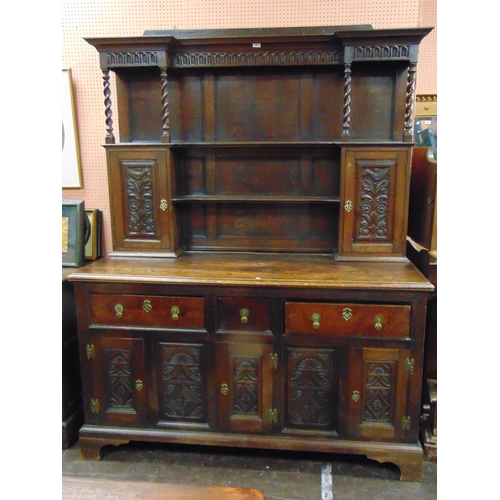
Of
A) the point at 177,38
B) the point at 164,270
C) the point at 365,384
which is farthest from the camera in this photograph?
the point at 177,38

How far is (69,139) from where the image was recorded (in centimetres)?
268

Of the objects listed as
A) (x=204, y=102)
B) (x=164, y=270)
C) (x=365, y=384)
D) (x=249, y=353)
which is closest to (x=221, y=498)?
(x=249, y=353)

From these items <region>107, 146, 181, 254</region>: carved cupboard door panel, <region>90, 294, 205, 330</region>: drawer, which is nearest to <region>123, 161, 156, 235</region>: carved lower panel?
<region>107, 146, 181, 254</region>: carved cupboard door panel

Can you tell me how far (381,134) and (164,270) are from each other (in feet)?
4.75

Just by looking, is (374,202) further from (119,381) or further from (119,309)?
(119,381)

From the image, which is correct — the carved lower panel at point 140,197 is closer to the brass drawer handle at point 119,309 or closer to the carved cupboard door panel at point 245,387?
the brass drawer handle at point 119,309

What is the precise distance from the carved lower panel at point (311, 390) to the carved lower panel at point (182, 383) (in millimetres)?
481

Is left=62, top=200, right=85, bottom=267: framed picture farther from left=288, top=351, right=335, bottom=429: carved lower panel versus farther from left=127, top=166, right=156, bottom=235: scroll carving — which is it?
left=288, top=351, right=335, bottom=429: carved lower panel

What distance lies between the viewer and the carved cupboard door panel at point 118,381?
7.13 feet

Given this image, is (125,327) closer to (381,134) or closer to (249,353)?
(249,353)

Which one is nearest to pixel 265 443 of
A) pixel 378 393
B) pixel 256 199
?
pixel 378 393

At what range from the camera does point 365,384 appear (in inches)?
81.1

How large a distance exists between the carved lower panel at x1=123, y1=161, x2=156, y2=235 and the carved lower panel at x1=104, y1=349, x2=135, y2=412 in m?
0.72
